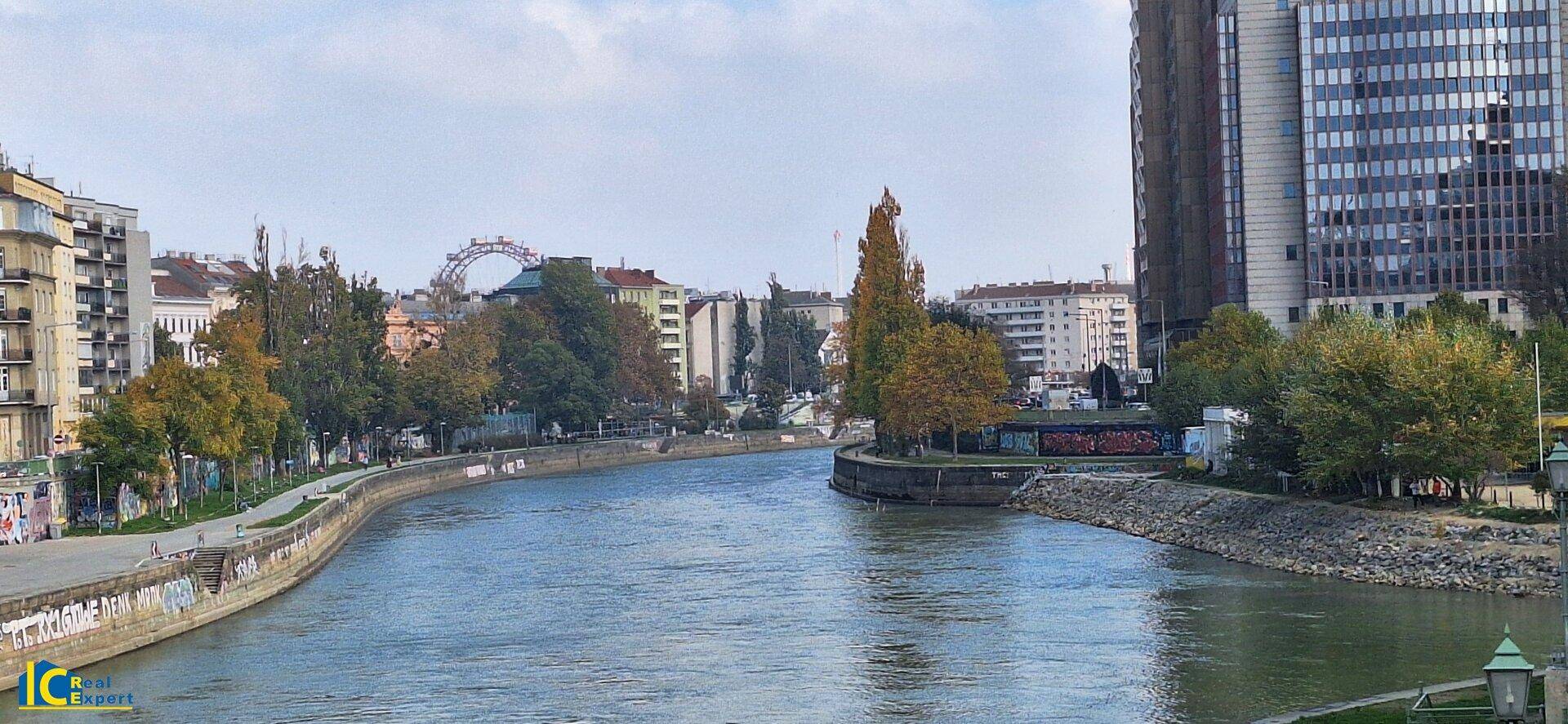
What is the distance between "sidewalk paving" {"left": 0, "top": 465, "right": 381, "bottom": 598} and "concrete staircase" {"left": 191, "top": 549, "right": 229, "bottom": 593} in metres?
1.56

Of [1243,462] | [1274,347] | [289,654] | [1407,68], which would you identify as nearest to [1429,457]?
[1243,462]

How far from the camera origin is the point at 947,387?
103 meters

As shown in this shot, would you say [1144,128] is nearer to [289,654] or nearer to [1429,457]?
[1429,457]

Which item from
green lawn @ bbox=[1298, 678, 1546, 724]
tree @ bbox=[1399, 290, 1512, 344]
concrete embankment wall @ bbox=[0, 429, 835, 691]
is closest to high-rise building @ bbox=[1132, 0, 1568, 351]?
tree @ bbox=[1399, 290, 1512, 344]

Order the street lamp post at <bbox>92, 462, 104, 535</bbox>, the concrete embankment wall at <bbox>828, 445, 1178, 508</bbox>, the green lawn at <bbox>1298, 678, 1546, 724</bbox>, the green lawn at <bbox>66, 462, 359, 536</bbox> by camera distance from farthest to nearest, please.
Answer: the concrete embankment wall at <bbox>828, 445, 1178, 508</bbox> < the street lamp post at <bbox>92, 462, 104, 535</bbox> < the green lawn at <bbox>66, 462, 359, 536</bbox> < the green lawn at <bbox>1298, 678, 1546, 724</bbox>

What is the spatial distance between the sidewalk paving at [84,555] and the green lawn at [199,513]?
820 millimetres

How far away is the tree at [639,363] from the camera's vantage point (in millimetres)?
181000

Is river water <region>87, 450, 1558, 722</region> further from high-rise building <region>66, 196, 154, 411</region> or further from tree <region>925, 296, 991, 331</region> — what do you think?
tree <region>925, 296, 991, 331</region>

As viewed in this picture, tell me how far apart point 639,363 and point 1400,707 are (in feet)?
506

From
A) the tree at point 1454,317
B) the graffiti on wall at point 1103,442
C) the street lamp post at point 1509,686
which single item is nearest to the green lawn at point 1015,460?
the graffiti on wall at point 1103,442

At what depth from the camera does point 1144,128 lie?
14725cm

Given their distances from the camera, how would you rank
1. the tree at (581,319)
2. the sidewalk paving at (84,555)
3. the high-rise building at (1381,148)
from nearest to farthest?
the sidewalk paving at (84,555)
the high-rise building at (1381,148)
the tree at (581,319)

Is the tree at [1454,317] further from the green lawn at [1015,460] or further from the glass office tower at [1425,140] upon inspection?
the glass office tower at [1425,140]

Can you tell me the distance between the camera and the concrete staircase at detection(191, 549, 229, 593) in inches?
2121
